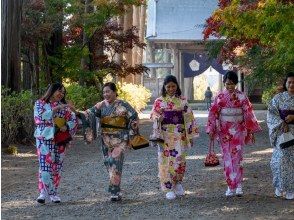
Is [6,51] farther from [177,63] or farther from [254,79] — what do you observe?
[177,63]

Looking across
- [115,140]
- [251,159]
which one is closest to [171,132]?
[115,140]

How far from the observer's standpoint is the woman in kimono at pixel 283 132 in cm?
821

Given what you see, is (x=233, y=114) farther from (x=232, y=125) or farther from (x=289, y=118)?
(x=289, y=118)

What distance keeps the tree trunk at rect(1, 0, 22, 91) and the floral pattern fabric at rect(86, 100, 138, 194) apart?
760 cm

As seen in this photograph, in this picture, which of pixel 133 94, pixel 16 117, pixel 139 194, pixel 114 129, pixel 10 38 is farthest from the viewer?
pixel 133 94

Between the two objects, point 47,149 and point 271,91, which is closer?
point 47,149

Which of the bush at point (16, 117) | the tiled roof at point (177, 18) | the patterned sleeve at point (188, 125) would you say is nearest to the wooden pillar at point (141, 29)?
the tiled roof at point (177, 18)

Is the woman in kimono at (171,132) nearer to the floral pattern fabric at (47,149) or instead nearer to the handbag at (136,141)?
the handbag at (136,141)

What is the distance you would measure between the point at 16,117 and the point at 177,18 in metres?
23.3

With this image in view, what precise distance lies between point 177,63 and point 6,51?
23654 mm

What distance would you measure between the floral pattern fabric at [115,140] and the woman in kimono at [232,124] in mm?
1118

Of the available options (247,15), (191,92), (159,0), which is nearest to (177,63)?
(159,0)

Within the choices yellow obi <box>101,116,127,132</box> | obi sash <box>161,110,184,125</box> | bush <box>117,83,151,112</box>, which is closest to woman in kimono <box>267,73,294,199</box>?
obi sash <box>161,110,184,125</box>

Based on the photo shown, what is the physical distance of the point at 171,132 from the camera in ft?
28.0
